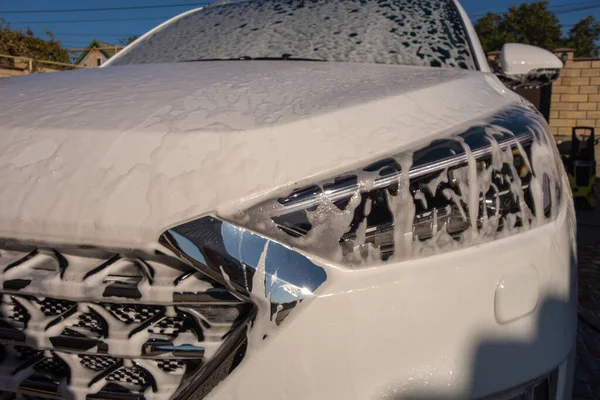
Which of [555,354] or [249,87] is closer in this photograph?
[555,354]

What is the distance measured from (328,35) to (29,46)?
24923mm

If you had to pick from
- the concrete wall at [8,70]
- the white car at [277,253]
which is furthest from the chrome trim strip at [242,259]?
the concrete wall at [8,70]

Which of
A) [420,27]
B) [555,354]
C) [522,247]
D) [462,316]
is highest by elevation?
[420,27]

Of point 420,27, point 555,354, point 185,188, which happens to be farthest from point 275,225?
point 420,27

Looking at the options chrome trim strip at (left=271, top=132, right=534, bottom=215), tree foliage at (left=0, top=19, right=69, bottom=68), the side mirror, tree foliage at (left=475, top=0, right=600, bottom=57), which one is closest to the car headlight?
chrome trim strip at (left=271, top=132, right=534, bottom=215)

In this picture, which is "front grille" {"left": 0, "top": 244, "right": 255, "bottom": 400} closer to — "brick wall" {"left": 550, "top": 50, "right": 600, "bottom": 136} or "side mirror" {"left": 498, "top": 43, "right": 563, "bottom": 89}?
"side mirror" {"left": 498, "top": 43, "right": 563, "bottom": 89}

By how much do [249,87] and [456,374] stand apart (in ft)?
2.80

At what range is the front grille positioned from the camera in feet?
2.98

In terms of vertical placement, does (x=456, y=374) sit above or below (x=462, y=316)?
below

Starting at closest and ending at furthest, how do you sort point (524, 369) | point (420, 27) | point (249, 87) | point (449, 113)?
point (524, 369), point (449, 113), point (249, 87), point (420, 27)

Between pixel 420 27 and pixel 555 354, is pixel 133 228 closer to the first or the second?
pixel 555 354

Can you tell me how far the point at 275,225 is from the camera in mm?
900

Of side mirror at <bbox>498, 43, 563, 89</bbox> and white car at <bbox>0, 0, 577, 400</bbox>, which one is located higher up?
side mirror at <bbox>498, 43, 563, 89</bbox>

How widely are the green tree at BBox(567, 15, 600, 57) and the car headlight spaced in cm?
4130
